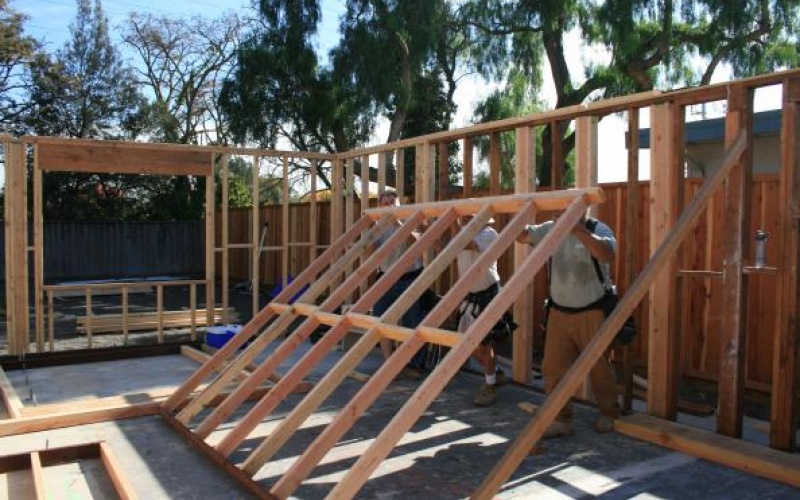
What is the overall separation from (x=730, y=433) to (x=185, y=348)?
5772 mm

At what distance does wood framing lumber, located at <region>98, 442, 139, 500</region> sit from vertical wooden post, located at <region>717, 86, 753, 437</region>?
12.0 ft

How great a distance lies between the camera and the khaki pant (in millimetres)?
4477

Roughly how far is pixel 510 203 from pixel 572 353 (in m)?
1.17

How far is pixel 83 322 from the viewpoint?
394 inches

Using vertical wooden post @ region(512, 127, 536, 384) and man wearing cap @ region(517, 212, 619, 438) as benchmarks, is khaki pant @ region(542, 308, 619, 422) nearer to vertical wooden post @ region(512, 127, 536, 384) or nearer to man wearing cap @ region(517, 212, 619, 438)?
man wearing cap @ region(517, 212, 619, 438)

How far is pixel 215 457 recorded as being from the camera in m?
4.08

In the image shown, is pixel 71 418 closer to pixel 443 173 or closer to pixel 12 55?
pixel 443 173

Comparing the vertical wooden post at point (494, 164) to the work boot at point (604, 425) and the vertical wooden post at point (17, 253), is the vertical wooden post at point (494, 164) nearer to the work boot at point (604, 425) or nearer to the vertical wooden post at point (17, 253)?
the work boot at point (604, 425)

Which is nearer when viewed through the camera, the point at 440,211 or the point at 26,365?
the point at 440,211

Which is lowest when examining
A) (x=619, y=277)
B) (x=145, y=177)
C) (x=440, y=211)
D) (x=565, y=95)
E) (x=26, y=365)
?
(x=26, y=365)

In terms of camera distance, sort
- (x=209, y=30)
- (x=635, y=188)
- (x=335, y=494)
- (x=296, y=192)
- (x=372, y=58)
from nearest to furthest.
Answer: (x=335, y=494) < (x=635, y=188) < (x=372, y=58) < (x=296, y=192) < (x=209, y=30)

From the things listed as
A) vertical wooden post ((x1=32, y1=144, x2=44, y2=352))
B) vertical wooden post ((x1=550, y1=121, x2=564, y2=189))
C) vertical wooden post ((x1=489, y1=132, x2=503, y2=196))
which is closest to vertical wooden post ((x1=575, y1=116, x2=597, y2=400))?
vertical wooden post ((x1=550, y1=121, x2=564, y2=189))

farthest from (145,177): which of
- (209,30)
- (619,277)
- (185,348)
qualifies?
(619,277)

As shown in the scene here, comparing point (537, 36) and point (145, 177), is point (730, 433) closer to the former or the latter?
point (537, 36)
